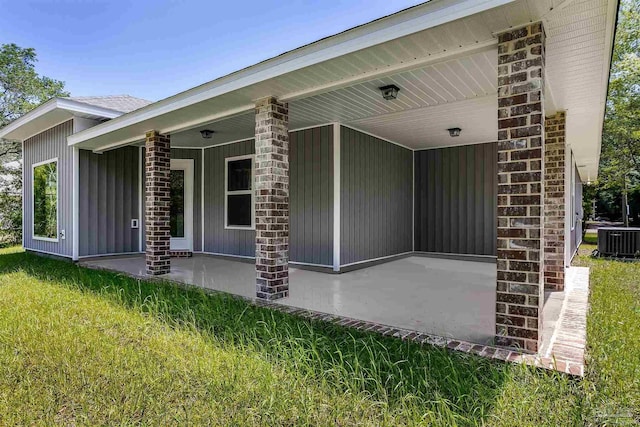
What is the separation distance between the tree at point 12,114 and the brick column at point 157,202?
10626mm

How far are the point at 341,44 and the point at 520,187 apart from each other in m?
1.92

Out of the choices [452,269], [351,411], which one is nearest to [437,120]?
[452,269]

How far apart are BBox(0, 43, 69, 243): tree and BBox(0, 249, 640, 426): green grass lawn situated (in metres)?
12.9

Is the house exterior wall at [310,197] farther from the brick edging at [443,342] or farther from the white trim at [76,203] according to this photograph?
the white trim at [76,203]

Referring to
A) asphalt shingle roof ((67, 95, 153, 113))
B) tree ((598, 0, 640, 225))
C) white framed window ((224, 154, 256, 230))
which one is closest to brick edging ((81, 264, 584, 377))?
white framed window ((224, 154, 256, 230))

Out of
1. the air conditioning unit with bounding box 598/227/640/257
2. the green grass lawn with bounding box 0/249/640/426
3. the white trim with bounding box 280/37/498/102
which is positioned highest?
the white trim with bounding box 280/37/498/102

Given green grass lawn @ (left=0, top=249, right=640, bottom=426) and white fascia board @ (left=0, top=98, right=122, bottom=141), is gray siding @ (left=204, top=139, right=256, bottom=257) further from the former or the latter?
green grass lawn @ (left=0, top=249, right=640, bottom=426)

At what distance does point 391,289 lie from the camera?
5266mm

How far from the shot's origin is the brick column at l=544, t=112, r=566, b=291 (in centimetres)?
507

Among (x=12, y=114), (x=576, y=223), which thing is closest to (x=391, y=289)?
(x=576, y=223)

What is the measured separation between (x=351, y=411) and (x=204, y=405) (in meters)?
0.86

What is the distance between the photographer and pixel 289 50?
3648 millimetres

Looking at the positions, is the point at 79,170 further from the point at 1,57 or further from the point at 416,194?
the point at 1,57

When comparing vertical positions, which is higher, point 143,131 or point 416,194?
point 143,131
